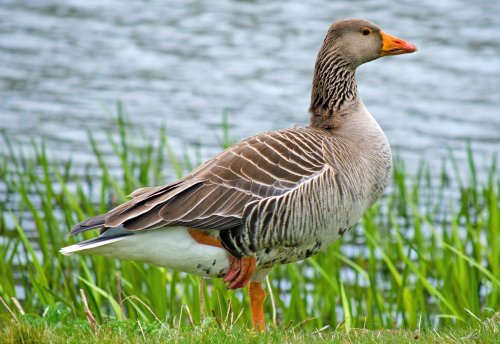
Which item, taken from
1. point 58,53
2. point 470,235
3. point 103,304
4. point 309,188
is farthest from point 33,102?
point 309,188

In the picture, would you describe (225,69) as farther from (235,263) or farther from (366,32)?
(235,263)

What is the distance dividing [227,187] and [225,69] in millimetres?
11244

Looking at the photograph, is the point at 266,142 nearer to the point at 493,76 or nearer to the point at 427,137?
the point at 427,137

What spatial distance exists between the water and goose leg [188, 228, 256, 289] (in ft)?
22.9

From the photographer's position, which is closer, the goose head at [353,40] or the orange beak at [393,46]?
the goose head at [353,40]

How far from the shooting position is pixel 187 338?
5.33 meters

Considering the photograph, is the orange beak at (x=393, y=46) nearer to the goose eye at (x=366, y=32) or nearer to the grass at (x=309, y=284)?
the goose eye at (x=366, y=32)

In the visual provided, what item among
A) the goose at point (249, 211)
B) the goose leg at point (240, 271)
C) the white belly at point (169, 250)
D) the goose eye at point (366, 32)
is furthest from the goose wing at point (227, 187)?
the goose eye at point (366, 32)

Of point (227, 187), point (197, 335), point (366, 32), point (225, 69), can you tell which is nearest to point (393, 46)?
point (366, 32)

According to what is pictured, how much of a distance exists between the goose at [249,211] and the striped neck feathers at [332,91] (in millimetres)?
478

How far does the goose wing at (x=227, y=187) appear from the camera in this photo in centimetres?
639

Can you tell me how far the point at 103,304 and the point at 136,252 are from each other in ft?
8.79

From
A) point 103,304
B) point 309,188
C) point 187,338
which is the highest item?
point 309,188

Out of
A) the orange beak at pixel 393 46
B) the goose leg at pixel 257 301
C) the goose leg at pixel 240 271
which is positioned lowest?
the goose leg at pixel 257 301
